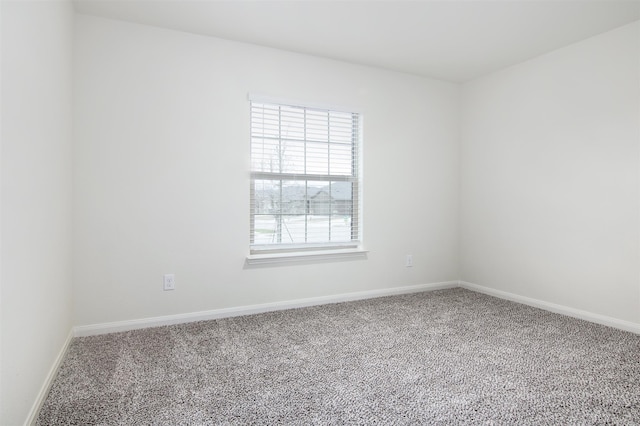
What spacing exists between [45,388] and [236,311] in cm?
149

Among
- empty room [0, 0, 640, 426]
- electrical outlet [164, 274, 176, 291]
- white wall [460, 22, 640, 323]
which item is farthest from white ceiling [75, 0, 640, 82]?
electrical outlet [164, 274, 176, 291]

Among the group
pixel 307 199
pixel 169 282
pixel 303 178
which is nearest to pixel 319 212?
pixel 307 199

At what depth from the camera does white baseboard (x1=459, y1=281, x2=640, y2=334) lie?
2875mm

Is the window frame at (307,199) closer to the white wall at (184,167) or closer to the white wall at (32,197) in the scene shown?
the white wall at (184,167)

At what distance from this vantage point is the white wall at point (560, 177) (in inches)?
113

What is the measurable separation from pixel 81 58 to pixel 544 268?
14.0ft

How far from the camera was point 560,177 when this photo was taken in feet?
10.8

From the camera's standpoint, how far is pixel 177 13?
267 centimetres

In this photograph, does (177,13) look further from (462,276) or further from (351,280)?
(462,276)

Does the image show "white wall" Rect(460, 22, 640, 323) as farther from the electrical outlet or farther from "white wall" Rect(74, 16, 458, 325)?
the electrical outlet

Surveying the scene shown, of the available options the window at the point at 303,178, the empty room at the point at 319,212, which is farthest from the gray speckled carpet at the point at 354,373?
the window at the point at 303,178

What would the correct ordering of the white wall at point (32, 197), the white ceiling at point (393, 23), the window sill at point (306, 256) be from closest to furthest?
the white wall at point (32, 197) < the white ceiling at point (393, 23) < the window sill at point (306, 256)

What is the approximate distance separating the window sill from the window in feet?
0.23

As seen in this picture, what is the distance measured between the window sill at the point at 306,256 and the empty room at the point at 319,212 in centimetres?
2
